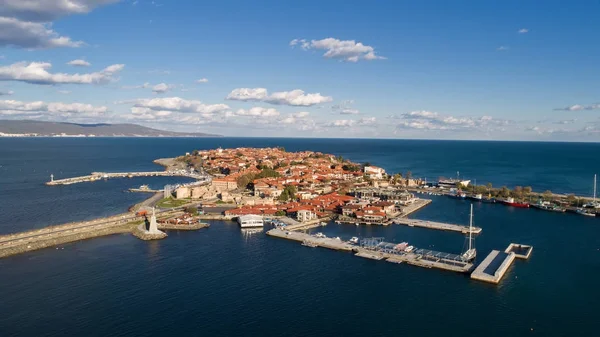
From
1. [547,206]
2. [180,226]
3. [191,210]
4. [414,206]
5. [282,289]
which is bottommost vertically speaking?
[282,289]

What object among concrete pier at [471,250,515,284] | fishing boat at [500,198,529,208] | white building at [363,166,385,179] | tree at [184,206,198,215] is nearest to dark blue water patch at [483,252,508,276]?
concrete pier at [471,250,515,284]

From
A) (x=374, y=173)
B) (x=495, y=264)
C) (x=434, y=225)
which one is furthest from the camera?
(x=374, y=173)

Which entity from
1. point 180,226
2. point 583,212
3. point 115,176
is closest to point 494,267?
point 583,212

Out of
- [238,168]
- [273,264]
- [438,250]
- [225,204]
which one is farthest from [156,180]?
[438,250]

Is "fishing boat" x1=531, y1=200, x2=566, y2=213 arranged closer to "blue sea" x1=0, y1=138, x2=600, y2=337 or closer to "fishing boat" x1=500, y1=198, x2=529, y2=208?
"fishing boat" x1=500, y1=198, x2=529, y2=208

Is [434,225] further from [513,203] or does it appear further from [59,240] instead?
[59,240]

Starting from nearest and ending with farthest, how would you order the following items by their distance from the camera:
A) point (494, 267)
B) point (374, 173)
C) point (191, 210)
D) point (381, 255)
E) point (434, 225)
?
point (494, 267)
point (381, 255)
point (434, 225)
point (191, 210)
point (374, 173)

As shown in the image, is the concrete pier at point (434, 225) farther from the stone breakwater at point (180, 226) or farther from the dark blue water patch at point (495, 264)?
the stone breakwater at point (180, 226)
